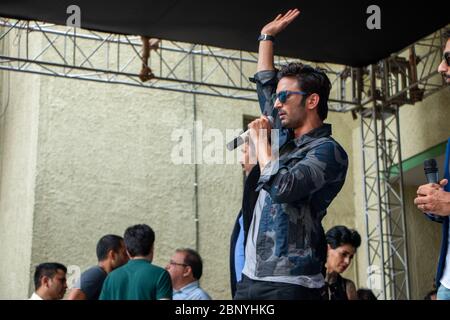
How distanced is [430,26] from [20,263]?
18.4 feet

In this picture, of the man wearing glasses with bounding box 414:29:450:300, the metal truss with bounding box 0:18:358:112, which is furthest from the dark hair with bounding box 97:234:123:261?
the metal truss with bounding box 0:18:358:112

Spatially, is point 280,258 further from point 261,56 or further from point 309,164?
point 261,56

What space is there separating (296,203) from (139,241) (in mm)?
2101

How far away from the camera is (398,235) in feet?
34.3

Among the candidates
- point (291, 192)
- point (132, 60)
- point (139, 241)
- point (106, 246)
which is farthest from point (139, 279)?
point (132, 60)

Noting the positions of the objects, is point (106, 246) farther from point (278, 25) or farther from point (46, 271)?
point (278, 25)

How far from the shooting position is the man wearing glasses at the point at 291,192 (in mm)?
3121

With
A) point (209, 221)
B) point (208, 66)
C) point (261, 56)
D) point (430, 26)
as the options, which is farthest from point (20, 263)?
point (261, 56)

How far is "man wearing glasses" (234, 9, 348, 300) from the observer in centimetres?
312

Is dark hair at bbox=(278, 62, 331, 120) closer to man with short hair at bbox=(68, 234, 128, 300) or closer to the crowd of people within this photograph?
the crowd of people

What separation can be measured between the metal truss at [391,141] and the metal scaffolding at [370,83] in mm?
11

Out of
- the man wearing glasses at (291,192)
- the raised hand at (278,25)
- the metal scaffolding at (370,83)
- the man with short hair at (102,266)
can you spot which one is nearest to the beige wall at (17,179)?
the metal scaffolding at (370,83)

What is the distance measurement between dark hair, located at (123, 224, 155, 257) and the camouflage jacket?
6.20ft

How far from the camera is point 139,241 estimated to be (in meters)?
5.14
